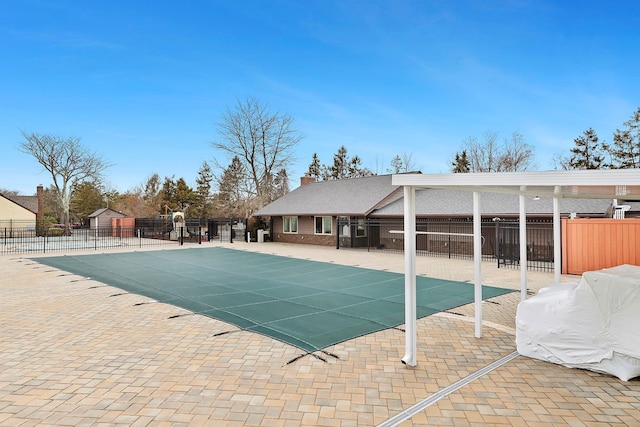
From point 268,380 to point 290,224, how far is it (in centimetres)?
2172

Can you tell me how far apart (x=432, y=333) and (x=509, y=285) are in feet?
16.6

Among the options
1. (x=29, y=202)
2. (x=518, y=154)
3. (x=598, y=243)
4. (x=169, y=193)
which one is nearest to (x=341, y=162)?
(x=518, y=154)

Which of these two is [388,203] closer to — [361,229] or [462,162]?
[361,229]

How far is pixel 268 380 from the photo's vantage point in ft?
12.7

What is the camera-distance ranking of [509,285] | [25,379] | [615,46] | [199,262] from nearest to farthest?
[25,379] < [509,285] < [199,262] < [615,46]

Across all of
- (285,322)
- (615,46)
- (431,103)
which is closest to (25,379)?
(285,322)

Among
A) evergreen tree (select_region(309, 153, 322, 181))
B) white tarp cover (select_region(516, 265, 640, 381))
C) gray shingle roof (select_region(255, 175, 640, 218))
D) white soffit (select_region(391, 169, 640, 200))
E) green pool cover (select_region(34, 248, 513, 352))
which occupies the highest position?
evergreen tree (select_region(309, 153, 322, 181))

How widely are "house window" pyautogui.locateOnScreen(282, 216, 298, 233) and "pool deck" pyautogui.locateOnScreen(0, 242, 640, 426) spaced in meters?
18.8

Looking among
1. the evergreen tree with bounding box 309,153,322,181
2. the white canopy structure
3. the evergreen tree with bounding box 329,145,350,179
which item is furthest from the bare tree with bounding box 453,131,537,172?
the white canopy structure

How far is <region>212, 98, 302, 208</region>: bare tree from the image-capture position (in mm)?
32969

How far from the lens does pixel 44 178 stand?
38.0 m

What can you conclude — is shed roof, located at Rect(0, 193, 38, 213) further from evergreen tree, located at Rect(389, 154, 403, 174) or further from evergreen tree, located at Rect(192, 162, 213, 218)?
evergreen tree, located at Rect(389, 154, 403, 174)

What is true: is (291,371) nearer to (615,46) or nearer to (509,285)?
(509,285)

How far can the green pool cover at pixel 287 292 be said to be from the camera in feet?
19.5
